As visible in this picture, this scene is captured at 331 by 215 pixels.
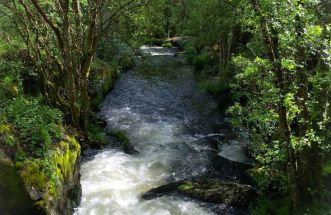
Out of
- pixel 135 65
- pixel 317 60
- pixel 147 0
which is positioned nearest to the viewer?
pixel 317 60

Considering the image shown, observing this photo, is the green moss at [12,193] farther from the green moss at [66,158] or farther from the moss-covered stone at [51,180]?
the green moss at [66,158]

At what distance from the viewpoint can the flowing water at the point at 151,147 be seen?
10883 mm

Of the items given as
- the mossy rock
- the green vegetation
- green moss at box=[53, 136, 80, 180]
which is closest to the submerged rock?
the green vegetation

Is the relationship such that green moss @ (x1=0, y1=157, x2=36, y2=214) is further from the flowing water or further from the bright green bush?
the flowing water

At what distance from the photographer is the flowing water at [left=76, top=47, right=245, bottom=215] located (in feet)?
35.7

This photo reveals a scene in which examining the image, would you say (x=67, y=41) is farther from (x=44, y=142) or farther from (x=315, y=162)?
(x=315, y=162)

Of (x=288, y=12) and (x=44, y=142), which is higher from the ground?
(x=288, y=12)

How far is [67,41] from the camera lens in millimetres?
11609

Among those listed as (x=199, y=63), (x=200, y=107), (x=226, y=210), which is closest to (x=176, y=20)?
(x=199, y=63)

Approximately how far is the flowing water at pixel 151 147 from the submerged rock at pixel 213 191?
0.29 metres

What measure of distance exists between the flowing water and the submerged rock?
0.95ft

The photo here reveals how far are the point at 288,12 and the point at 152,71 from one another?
82.7ft

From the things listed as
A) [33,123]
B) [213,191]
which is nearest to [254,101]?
[213,191]

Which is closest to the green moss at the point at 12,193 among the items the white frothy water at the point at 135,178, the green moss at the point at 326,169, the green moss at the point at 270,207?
the white frothy water at the point at 135,178
